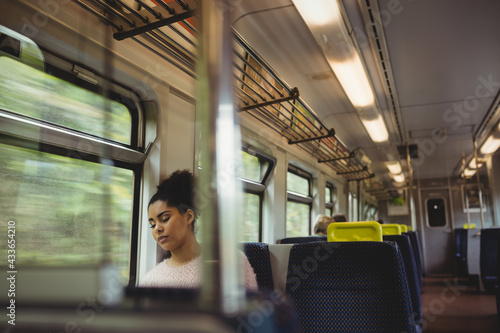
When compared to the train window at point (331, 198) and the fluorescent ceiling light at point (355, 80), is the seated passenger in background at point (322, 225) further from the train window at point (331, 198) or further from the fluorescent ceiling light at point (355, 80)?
the train window at point (331, 198)

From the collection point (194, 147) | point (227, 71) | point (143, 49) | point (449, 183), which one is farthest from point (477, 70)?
point (449, 183)

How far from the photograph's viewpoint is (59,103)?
6.35 ft

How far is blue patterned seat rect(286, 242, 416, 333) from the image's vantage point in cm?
139

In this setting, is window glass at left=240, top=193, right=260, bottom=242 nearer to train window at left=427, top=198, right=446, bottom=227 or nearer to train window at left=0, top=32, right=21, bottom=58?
train window at left=0, top=32, right=21, bottom=58

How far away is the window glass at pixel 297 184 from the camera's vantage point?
221 inches

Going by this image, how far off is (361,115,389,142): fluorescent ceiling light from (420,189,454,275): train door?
22.5ft

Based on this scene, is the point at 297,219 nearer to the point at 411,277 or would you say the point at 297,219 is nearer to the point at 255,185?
the point at 255,185

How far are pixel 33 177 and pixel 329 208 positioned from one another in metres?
6.50

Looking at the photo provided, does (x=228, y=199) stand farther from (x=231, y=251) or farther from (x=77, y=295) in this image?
(x=77, y=295)

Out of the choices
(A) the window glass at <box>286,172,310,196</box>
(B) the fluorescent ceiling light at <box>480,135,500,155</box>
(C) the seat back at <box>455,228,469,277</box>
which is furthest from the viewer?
(C) the seat back at <box>455,228,469,277</box>

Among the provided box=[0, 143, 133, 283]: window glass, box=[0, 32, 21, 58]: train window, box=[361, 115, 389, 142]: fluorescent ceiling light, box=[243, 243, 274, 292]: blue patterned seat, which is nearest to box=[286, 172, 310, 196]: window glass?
box=[361, 115, 389, 142]: fluorescent ceiling light

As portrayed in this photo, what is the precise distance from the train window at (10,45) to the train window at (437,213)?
1149 cm

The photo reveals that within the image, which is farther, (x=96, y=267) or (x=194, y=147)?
(x=194, y=147)

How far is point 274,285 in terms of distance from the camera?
5.47 feet
